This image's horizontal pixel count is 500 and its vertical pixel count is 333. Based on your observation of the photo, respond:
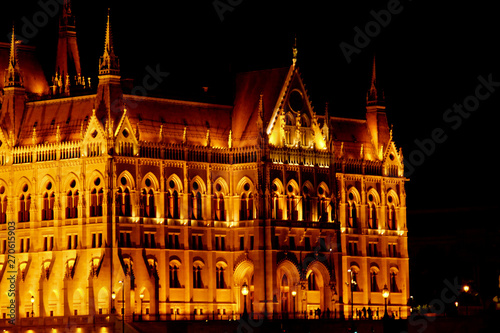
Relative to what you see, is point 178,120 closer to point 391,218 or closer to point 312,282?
point 312,282

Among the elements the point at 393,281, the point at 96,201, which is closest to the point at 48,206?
the point at 96,201

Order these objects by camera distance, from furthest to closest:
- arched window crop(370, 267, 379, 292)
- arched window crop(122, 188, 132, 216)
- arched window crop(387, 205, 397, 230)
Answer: arched window crop(387, 205, 397, 230), arched window crop(370, 267, 379, 292), arched window crop(122, 188, 132, 216)

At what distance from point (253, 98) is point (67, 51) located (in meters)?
17.2

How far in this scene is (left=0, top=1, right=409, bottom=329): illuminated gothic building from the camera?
154 meters

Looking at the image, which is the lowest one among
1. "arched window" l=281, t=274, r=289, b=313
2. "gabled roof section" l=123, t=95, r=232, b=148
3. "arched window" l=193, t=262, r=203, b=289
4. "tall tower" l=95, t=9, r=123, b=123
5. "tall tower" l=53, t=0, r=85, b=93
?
"arched window" l=281, t=274, r=289, b=313

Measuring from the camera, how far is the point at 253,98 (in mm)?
166125

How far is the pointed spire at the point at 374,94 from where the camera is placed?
179m

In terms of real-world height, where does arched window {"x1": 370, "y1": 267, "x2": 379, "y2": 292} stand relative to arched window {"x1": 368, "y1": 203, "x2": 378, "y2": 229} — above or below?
below

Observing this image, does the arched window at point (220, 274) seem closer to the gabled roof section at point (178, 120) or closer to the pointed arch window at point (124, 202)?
the gabled roof section at point (178, 120)

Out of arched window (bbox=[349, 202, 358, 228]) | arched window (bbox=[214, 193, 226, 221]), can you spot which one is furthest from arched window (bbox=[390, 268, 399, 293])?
arched window (bbox=[214, 193, 226, 221])

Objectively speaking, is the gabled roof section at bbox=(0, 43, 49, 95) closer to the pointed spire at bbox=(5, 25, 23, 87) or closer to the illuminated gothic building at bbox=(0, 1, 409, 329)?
the illuminated gothic building at bbox=(0, 1, 409, 329)

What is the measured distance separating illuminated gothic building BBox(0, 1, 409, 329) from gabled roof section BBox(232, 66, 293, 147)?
0.15 metres

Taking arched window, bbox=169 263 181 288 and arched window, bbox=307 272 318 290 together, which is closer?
arched window, bbox=169 263 181 288

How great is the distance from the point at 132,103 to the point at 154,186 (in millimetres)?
7363
